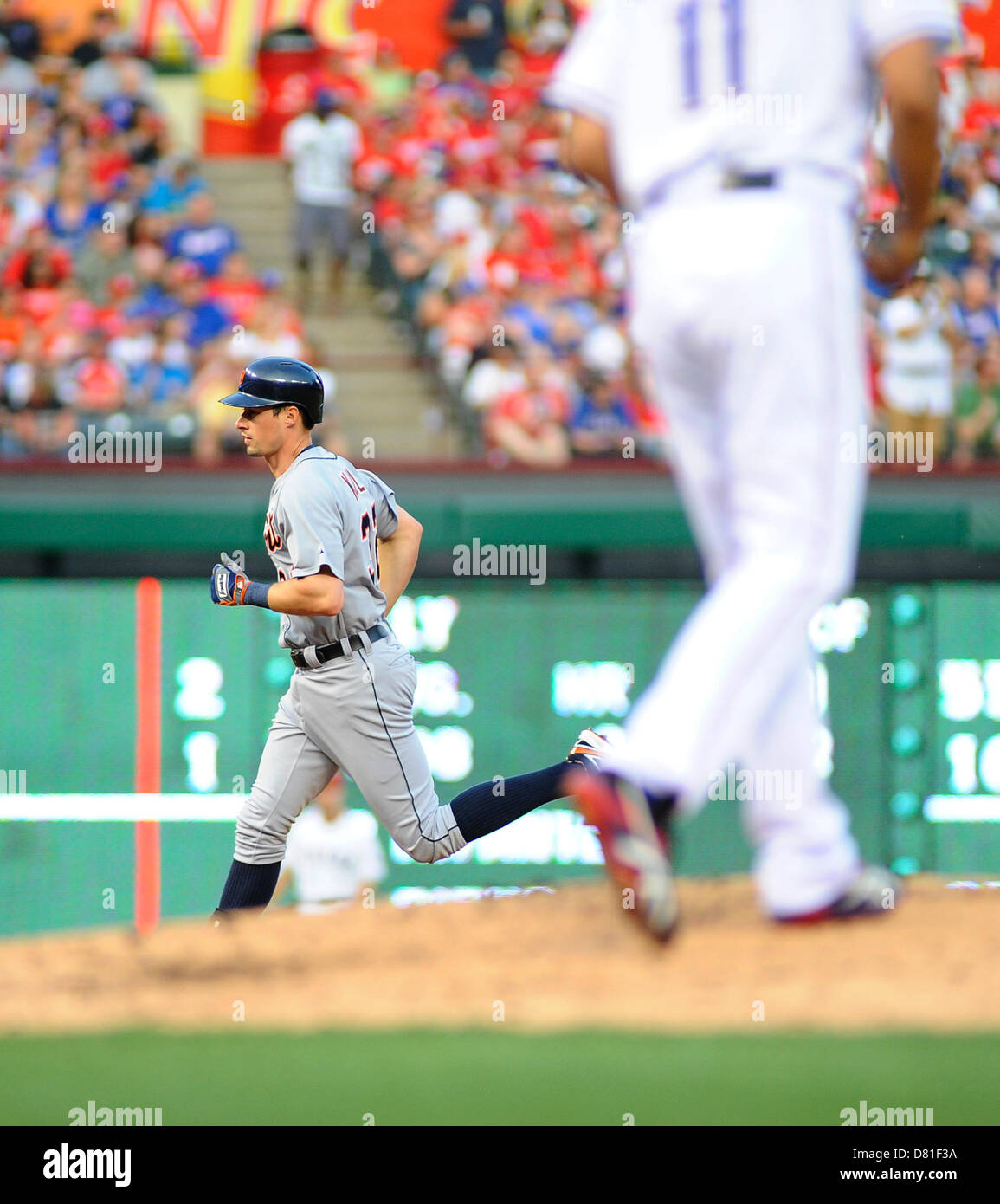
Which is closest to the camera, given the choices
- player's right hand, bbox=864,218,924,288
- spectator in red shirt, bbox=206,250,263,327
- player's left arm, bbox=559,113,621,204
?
player's right hand, bbox=864,218,924,288

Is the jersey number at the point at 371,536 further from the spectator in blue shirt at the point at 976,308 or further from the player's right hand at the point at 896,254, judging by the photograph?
the spectator in blue shirt at the point at 976,308

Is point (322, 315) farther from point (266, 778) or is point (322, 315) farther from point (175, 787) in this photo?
point (266, 778)

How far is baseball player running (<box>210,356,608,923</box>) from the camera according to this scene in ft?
16.0

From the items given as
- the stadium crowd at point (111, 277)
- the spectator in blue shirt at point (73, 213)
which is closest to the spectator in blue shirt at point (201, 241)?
the stadium crowd at point (111, 277)

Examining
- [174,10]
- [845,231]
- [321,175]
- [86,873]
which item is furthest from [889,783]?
[174,10]

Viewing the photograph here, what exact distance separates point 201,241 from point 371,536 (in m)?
8.66

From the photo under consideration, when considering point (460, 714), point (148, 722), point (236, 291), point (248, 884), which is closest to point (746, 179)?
point (248, 884)

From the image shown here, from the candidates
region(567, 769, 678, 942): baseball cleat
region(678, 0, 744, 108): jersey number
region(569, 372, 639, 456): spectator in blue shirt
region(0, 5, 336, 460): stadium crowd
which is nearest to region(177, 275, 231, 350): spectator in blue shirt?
region(0, 5, 336, 460): stadium crowd

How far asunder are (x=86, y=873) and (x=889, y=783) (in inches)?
181

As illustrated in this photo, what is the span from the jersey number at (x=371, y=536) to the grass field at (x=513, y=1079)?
184cm

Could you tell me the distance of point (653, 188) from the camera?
10.0 ft

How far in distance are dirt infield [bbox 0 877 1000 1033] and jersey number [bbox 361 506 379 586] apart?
1194 millimetres

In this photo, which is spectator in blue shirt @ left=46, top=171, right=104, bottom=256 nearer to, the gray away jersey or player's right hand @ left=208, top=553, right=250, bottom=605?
the gray away jersey

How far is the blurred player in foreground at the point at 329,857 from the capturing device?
9.19 meters
